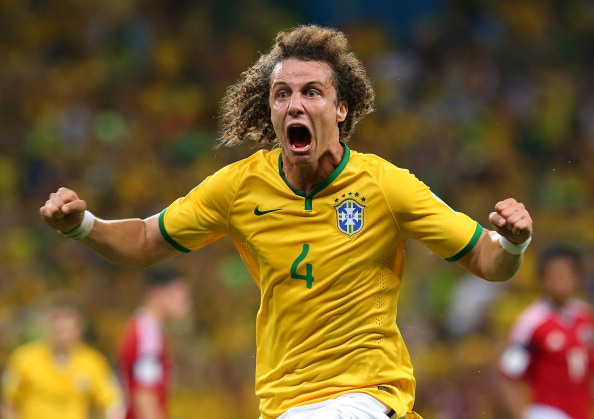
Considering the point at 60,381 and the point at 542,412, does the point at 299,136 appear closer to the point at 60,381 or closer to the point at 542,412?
the point at 542,412

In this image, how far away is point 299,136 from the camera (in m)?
4.66

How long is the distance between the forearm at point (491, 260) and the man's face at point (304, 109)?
0.73 metres

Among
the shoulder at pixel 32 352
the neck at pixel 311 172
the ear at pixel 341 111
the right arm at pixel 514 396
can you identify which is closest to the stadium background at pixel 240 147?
the shoulder at pixel 32 352

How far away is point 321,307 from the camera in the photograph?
449 cm

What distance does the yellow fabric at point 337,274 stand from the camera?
446cm

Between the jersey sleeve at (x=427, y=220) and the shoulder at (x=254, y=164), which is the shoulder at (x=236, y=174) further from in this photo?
the jersey sleeve at (x=427, y=220)

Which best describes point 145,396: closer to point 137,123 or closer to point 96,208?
point 96,208

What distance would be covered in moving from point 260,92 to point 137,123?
31.5 ft

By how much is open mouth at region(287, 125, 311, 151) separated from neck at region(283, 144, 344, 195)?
0.10 m

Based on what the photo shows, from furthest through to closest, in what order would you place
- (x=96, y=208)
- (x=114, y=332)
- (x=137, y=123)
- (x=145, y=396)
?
(x=137, y=123), (x=96, y=208), (x=114, y=332), (x=145, y=396)

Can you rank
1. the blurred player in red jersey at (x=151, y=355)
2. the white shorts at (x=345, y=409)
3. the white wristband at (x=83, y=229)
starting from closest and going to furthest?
the white shorts at (x=345, y=409), the white wristband at (x=83, y=229), the blurred player in red jersey at (x=151, y=355)

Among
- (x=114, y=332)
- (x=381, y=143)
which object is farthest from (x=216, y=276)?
(x=381, y=143)

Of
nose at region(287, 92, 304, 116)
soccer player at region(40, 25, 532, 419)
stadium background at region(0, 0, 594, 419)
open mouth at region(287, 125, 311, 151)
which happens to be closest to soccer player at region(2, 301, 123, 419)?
stadium background at region(0, 0, 594, 419)

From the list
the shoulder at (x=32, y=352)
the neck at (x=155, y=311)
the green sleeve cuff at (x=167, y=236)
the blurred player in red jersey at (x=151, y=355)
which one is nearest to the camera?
the green sleeve cuff at (x=167, y=236)
